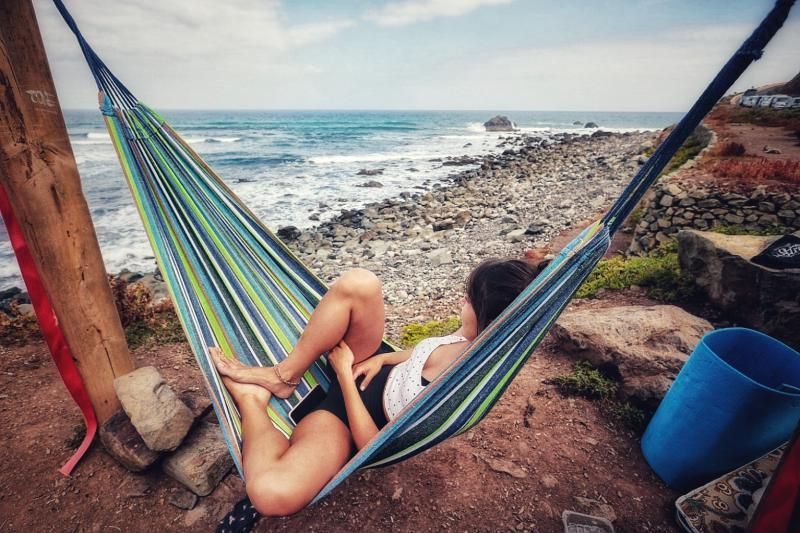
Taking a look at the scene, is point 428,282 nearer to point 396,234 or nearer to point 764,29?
point 396,234

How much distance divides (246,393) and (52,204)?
3.40 ft

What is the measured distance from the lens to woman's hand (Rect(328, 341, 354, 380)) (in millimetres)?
1564

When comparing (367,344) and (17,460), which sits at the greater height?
(367,344)

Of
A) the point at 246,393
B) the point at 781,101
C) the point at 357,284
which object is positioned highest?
the point at 781,101

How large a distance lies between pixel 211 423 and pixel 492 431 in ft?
4.55

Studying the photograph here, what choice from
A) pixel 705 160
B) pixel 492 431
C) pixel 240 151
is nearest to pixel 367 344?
pixel 492 431

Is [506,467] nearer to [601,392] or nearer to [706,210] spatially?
[601,392]

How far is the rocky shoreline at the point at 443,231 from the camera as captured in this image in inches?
182

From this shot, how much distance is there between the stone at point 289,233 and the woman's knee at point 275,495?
5998 millimetres

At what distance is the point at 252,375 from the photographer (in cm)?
166

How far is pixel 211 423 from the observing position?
1.91m

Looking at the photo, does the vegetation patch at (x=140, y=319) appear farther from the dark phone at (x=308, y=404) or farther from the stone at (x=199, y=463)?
the dark phone at (x=308, y=404)

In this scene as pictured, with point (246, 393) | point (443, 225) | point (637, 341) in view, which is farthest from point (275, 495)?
point (443, 225)

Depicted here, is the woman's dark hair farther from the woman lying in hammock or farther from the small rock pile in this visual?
the small rock pile
